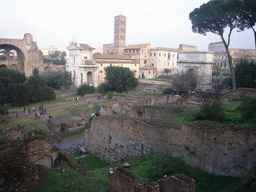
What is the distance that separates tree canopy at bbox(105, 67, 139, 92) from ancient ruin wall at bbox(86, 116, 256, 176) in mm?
22629

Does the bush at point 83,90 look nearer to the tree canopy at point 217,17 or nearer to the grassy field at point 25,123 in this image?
the grassy field at point 25,123

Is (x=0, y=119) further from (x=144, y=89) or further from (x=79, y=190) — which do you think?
(x=144, y=89)

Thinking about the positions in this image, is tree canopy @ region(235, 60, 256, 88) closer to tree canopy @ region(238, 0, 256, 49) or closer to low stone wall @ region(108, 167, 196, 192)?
tree canopy @ region(238, 0, 256, 49)

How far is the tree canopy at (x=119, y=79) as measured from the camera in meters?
34.3

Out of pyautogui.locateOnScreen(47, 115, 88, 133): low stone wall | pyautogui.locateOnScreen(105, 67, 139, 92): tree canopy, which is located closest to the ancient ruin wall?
pyautogui.locateOnScreen(47, 115, 88, 133): low stone wall

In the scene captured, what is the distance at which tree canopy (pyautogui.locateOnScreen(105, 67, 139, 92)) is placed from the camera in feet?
113

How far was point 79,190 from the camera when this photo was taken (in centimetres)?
657

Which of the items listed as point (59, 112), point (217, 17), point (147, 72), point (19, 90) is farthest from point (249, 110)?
point (147, 72)

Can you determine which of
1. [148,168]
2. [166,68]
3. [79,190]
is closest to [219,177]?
[148,168]

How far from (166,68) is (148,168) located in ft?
153

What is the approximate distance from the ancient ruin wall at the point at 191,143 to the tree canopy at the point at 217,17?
42.0 ft

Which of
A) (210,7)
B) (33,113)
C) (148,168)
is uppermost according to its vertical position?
(210,7)

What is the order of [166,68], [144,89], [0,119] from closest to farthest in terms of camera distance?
[0,119]
[144,89]
[166,68]

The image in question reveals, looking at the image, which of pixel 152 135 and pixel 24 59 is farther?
pixel 24 59
